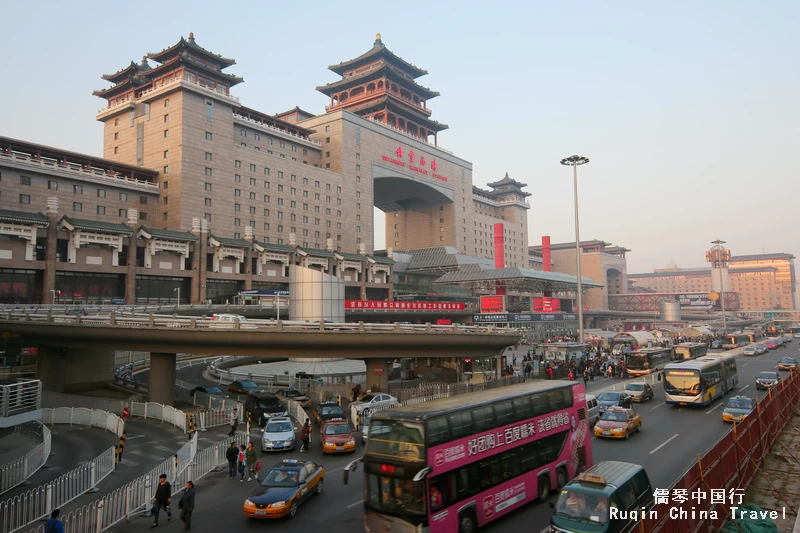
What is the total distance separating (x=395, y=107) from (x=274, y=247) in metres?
58.8

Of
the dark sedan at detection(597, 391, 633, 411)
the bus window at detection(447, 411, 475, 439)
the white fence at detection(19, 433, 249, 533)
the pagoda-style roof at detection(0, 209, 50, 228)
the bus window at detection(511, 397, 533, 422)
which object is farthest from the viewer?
the pagoda-style roof at detection(0, 209, 50, 228)

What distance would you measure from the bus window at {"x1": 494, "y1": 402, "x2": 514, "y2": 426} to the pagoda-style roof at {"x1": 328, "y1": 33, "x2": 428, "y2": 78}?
123287mm

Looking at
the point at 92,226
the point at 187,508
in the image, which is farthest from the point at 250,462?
the point at 92,226

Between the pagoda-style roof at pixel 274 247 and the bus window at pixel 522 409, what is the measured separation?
226ft

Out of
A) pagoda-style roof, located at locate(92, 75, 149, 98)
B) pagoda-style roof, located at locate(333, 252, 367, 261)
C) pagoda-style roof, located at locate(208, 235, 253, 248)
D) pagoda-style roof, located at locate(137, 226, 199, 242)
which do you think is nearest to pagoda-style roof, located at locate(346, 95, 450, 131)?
pagoda-style roof, located at locate(333, 252, 367, 261)

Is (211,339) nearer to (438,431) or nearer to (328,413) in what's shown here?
(328,413)

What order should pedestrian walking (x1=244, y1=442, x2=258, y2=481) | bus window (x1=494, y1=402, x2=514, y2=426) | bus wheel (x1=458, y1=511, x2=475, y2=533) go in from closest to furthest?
1. bus wheel (x1=458, y1=511, x2=475, y2=533)
2. bus window (x1=494, y1=402, x2=514, y2=426)
3. pedestrian walking (x1=244, y1=442, x2=258, y2=481)

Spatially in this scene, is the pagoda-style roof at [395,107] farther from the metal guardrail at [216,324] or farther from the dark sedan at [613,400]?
the dark sedan at [613,400]

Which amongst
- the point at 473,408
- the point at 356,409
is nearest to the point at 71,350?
the point at 356,409

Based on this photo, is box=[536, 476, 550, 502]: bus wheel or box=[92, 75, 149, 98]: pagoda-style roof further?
box=[92, 75, 149, 98]: pagoda-style roof

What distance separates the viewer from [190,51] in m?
84.1

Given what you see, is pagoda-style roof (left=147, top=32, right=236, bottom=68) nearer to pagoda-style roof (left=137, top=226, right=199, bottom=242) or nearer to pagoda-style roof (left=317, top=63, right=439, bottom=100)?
pagoda-style roof (left=137, top=226, right=199, bottom=242)

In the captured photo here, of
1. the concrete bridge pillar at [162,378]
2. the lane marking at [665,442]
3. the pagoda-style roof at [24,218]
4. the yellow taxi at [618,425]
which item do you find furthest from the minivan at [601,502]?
the pagoda-style roof at [24,218]

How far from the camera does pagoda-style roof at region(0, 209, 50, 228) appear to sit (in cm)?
5534
